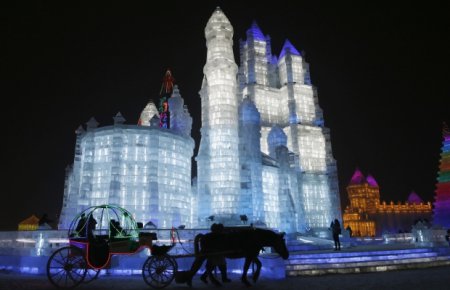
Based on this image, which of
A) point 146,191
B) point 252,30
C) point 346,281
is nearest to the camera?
point 346,281

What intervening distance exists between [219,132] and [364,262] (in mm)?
27651

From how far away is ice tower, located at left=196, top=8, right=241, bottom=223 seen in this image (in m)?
Result: 39.1

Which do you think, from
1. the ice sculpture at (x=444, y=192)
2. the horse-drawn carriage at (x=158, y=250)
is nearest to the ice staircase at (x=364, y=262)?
the horse-drawn carriage at (x=158, y=250)

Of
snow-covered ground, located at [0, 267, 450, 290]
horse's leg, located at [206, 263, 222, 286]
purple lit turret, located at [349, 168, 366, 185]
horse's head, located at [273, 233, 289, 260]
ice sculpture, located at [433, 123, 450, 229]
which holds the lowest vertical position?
snow-covered ground, located at [0, 267, 450, 290]

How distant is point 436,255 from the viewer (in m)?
17.3

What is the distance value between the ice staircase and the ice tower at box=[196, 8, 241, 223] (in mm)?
22376

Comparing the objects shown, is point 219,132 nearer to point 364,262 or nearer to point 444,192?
point 444,192

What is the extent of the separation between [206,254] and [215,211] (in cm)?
2863

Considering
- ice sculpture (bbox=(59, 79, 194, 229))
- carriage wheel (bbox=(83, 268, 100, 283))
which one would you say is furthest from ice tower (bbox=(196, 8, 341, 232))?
carriage wheel (bbox=(83, 268, 100, 283))

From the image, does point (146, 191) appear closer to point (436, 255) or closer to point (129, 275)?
point (129, 275)

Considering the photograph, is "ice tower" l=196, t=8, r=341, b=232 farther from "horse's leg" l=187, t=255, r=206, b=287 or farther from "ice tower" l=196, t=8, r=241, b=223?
"horse's leg" l=187, t=255, r=206, b=287

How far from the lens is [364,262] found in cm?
1493

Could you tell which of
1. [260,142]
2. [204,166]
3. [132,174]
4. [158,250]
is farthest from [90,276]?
[260,142]

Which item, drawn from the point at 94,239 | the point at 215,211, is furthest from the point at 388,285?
the point at 215,211
